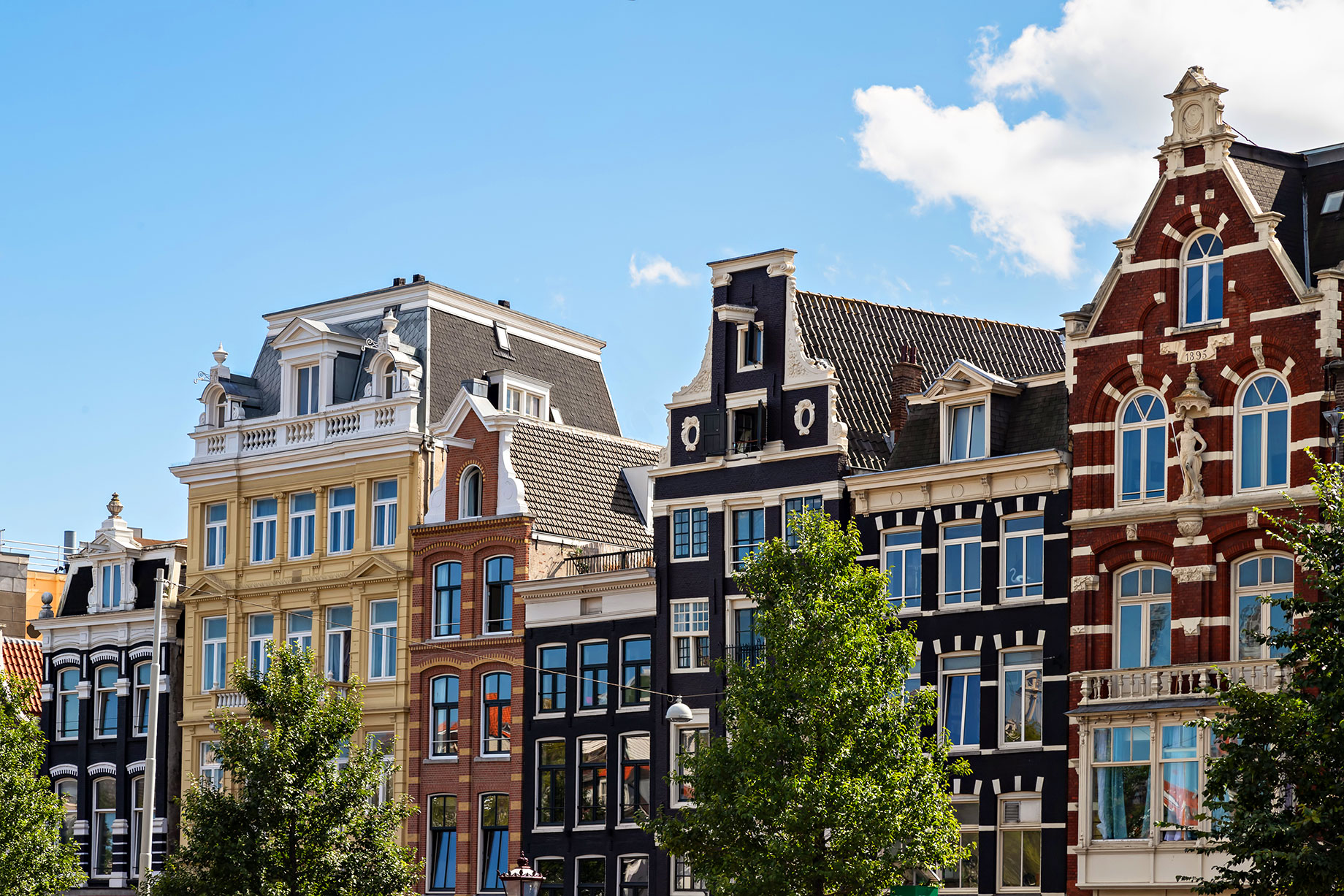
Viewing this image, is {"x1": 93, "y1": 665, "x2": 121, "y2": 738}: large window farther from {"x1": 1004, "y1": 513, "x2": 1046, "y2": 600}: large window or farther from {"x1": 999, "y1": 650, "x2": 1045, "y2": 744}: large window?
{"x1": 1004, "y1": 513, "x2": 1046, "y2": 600}: large window

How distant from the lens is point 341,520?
68438 millimetres

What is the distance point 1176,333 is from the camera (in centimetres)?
4972

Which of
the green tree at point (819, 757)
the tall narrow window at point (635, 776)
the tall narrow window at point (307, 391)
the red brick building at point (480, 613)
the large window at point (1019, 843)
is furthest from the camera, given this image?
the tall narrow window at point (307, 391)

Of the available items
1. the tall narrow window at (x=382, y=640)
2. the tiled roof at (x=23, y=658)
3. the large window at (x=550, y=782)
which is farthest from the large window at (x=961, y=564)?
the tiled roof at (x=23, y=658)

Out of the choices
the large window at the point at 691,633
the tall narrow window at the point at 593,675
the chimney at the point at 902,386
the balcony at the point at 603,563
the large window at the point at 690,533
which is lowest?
the tall narrow window at the point at 593,675

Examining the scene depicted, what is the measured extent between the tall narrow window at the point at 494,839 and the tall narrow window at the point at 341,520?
30.9 feet

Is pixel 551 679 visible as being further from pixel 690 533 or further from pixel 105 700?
pixel 105 700

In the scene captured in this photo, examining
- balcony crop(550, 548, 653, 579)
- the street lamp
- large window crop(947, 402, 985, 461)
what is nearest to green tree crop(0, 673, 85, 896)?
balcony crop(550, 548, 653, 579)

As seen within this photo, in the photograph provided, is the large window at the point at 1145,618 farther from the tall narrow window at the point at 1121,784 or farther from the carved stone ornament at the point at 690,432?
the carved stone ornament at the point at 690,432

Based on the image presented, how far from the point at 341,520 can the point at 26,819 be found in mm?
12790

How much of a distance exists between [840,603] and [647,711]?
12.7 m

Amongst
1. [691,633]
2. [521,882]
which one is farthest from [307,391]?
[521,882]

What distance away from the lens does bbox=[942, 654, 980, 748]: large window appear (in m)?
52.8

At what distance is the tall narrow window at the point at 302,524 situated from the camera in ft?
227
